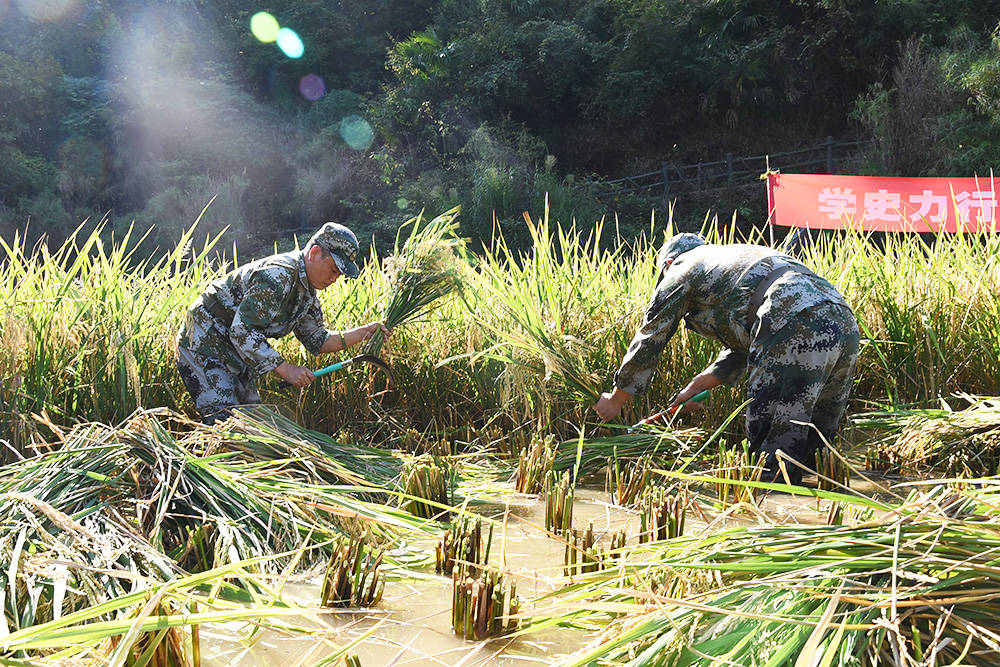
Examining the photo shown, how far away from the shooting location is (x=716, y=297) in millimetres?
3525

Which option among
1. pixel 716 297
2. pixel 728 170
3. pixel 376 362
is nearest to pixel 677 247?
pixel 716 297

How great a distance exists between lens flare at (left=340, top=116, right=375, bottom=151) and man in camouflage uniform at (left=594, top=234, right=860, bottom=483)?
16.2 metres

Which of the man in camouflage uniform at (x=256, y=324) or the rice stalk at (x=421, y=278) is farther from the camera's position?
the rice stalk at (x=421, y=278)

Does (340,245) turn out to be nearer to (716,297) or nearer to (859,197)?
(716,297)

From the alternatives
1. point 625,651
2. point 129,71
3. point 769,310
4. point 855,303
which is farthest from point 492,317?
point 129,71

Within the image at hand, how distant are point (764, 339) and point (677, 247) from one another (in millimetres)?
627

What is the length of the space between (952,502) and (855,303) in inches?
112

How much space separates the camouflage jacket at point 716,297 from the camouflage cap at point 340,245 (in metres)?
1.36

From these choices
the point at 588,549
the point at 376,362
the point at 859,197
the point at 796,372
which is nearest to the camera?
the point at 588,549

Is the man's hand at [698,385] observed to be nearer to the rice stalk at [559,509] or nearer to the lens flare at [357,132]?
the rice stalk at [559,509]

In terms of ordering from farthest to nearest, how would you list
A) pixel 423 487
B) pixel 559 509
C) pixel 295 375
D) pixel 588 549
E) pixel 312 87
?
1. pixel 312 87
2. pixel 295 375
3. pixel 423 487
4. pixel 559 509
5. pixel 588 549

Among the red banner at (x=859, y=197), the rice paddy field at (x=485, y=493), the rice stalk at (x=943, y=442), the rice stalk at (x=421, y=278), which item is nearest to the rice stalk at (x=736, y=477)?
the rice paddy field at (x=485, y=493)

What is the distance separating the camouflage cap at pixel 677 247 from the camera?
3.76m

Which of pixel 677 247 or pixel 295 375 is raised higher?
pixel 677 247
